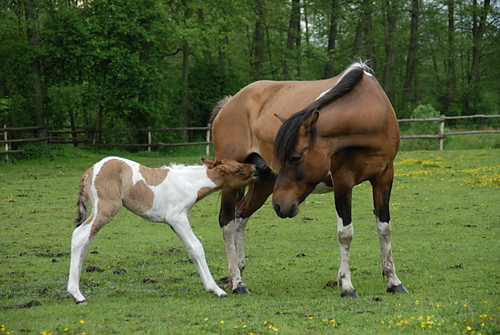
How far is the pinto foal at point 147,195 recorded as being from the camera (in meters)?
6.59

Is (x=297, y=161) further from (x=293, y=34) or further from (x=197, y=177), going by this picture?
(x=293, y=34)

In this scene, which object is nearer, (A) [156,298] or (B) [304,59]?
(A) [156,298]

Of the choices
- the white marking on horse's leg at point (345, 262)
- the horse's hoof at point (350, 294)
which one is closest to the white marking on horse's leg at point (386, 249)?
the white marking on horse's leg at point (345, 262)

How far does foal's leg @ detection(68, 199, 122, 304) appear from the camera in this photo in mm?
6408

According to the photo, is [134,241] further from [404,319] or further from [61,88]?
[61,88]

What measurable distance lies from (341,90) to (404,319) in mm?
2598

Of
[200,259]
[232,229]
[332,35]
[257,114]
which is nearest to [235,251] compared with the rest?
[232,229]

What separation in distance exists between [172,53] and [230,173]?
93.3ft

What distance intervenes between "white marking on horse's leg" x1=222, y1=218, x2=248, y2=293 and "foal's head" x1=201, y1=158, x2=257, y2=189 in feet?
1.89

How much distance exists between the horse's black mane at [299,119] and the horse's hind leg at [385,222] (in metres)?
1.01

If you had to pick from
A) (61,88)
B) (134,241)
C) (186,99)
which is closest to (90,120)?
(186,99)

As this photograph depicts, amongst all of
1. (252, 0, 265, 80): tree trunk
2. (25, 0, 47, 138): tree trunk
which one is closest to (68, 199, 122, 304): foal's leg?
(25, 0, 47, 138): tree trunk

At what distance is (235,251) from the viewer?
757 cm

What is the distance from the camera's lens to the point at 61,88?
26.9 metres
